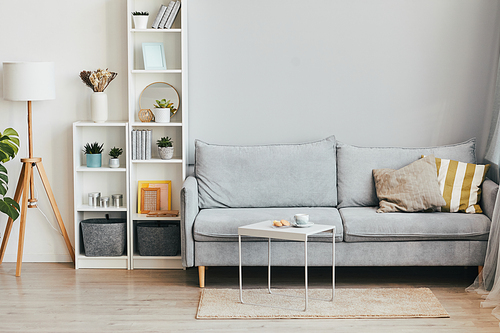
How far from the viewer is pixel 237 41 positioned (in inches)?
156

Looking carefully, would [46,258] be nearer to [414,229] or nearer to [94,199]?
[94,199]

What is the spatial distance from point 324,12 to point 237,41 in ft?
2.39

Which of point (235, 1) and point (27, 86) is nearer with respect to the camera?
point (27, 86)

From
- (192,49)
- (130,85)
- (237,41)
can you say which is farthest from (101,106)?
(237,41)

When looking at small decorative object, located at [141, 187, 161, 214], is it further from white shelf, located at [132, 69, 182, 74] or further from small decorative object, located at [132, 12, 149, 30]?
small decorative object, located at [132, 12, 149, 30]

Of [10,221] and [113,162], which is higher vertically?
[113,162]

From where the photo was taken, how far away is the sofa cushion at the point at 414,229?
3.25 meters

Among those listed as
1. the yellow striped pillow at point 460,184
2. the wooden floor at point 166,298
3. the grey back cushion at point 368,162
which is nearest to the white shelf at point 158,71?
the grey back cushion at point 368,162

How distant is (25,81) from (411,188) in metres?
2.85

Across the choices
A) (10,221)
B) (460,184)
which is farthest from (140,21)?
Answer: (460,184)

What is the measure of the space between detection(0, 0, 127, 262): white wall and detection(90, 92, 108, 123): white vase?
204 millimetres

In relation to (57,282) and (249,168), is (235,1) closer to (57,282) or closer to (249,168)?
(249,168)

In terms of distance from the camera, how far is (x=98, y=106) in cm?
374

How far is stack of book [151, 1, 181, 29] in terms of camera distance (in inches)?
146
